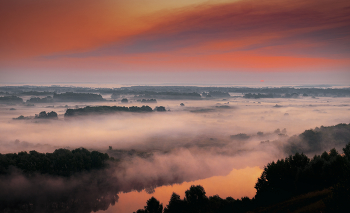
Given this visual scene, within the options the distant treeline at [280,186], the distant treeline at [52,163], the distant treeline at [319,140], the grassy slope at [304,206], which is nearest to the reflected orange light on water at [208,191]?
the distant treeline at [52,163]

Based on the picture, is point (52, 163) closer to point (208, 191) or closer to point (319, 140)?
point (208, 191)

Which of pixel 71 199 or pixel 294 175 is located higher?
pixel 294 175

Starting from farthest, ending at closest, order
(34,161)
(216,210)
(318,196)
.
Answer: (34,161)
(216,210)
(318,196)

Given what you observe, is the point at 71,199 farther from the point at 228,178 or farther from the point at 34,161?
the point at 228,178

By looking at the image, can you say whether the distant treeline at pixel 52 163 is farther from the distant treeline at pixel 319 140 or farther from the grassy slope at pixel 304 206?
the distant treeline at pixel 319 140

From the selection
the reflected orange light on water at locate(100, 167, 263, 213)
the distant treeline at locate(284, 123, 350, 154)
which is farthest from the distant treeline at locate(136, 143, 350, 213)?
the distant treeline at locate(284, 123, 350, 154)

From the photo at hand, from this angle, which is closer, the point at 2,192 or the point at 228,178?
the point at 2,192

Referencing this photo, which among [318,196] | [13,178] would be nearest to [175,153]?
[13,178]

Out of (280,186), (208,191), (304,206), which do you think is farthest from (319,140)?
(304,206)
